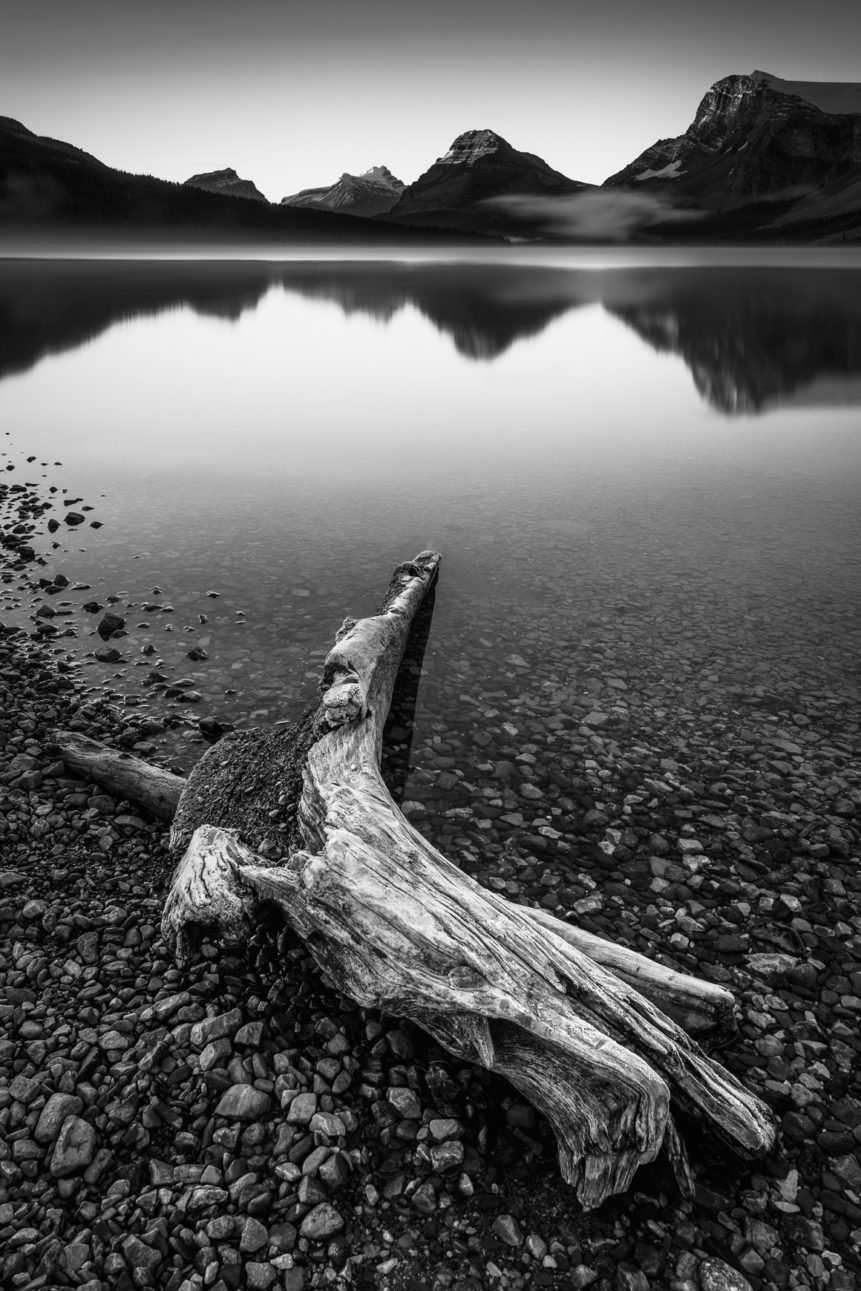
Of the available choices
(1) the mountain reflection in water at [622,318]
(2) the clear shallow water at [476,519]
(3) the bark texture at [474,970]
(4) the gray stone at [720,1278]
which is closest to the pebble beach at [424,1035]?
(4) the gray stone at [720,1278]

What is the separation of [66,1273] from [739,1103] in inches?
172

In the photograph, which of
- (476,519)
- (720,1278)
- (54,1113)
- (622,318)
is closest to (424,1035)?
(720,1278)

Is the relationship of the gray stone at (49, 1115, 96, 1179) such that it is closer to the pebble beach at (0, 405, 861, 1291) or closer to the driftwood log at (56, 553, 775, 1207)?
the pebble beach at (0, 405, 861, 1291)

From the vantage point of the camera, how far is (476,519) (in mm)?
20094

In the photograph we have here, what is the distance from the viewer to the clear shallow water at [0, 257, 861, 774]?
12453 millimetres

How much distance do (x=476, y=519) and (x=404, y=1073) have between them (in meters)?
15.5

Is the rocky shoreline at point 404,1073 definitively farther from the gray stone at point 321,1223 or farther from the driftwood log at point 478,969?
the driftwood log at point 478,969

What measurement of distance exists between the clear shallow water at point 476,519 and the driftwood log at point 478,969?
9.15ft

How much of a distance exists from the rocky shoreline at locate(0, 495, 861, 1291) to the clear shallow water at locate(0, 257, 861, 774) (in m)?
1.97

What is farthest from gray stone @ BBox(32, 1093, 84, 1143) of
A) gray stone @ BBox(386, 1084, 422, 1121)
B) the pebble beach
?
gray stone @ BBox(386, 1084, 422, 1121)

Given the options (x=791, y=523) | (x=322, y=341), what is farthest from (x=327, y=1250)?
(x=322, y=341)

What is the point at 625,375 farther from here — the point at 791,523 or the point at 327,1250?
the point at 327,1250

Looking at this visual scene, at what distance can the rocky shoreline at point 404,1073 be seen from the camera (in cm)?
493

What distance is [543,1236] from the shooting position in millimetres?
5004
